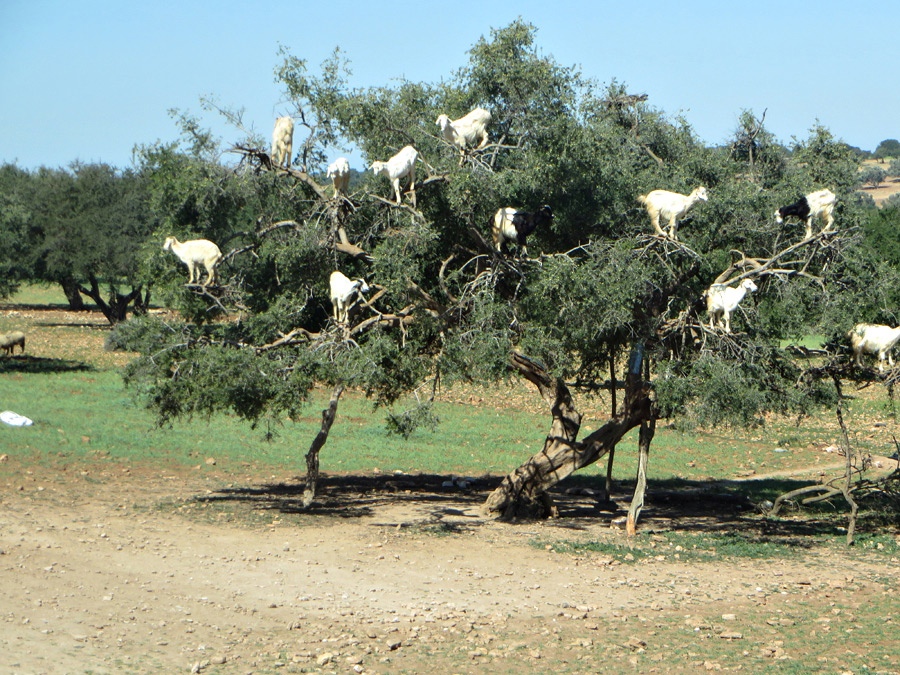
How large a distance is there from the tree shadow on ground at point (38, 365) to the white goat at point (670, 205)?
21.1 metres

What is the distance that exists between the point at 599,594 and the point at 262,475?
9.63 metres

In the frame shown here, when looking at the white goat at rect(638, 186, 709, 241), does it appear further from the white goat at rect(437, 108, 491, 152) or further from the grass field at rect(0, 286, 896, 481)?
the grass field at rect(0, 286, 896, 481)

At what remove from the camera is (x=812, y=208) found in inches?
545

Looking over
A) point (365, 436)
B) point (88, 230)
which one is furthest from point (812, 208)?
point (88, 230)

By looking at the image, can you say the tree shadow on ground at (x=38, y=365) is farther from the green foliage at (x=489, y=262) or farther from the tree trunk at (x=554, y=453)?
the tree trunk at (x=554, y=453)

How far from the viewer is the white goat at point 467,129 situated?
13.7 metres

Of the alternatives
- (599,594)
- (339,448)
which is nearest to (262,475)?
(339,448)

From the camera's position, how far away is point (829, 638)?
1041 centimetres

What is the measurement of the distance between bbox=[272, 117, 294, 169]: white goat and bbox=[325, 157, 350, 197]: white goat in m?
1.11

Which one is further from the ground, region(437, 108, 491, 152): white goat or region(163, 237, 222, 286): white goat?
region(437, 108, 491, 152): white goat

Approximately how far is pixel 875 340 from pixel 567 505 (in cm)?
657

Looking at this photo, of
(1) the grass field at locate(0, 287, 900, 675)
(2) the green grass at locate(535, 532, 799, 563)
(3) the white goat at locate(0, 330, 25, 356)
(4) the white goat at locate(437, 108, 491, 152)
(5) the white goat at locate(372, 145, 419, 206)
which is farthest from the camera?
(3) the white goat at locate(0, 330, 25, 356)

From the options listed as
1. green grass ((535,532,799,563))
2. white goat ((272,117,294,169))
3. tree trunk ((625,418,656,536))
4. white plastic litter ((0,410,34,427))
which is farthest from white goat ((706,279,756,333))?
white plastic litter ((0,410,34,427))

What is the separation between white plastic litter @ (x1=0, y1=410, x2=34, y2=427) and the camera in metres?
21.4
